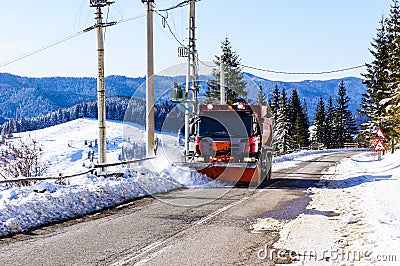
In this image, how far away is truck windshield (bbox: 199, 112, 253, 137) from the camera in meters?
17.7

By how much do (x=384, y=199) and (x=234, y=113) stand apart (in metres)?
7.00

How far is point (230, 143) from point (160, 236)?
9138 mm

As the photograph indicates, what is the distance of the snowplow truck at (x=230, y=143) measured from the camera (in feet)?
57.2

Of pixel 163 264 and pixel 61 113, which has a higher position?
pixel 61 113

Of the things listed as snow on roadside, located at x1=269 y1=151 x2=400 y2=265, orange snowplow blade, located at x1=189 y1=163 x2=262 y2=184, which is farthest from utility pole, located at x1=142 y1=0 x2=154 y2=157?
snow on roadside, located at x1=269 y1=151 x2=400 y2=265

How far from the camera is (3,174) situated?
18078mm

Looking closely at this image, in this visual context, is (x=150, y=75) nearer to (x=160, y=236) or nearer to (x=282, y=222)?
(x=282, y=222)

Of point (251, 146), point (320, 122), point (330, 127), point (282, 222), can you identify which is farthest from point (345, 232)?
point (330, 127)

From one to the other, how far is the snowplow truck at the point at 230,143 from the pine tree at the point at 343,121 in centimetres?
7225

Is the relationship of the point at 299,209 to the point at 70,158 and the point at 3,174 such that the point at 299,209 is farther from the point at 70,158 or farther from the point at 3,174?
the point at 70,158

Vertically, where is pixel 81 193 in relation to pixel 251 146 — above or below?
below

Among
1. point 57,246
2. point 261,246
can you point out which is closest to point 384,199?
point 261,246

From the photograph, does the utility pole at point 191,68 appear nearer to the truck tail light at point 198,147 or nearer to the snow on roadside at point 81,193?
the snow on roadside at point 81,193

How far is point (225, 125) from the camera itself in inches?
708
